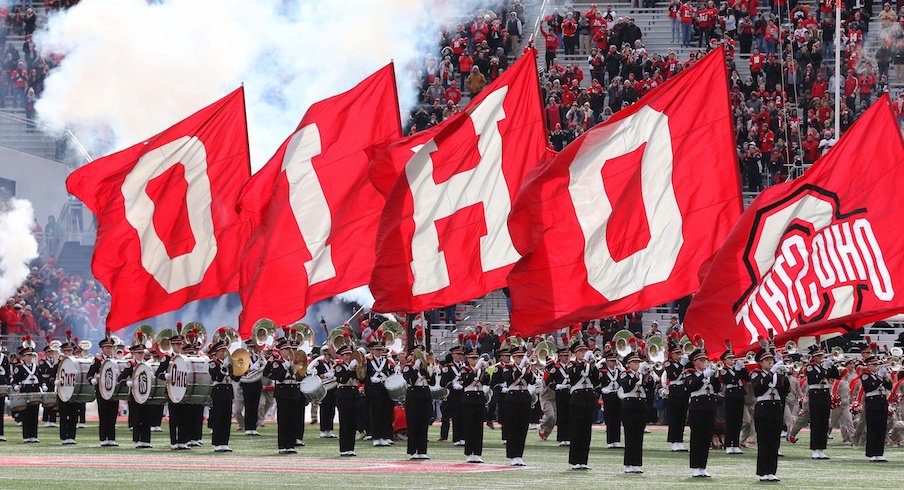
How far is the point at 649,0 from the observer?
41188 millimetres

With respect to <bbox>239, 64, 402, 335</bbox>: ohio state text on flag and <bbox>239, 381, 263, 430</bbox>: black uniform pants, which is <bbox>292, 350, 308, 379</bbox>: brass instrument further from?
<bbox>239, 381, 263, 430</bbox>: black uniform pants

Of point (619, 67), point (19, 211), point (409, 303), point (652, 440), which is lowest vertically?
point (652, 440)

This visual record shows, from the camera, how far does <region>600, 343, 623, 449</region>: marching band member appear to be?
22312mm

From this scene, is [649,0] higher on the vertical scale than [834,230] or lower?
higher

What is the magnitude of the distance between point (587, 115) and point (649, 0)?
562 centimetres

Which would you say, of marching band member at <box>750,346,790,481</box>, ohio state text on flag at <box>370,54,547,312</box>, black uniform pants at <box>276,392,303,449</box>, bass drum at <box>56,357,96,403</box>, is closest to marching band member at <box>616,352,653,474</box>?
marching band member at <box>750,346,790,481</box>

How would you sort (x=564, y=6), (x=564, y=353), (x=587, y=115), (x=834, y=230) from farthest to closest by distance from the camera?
1. (x=564, y=6)
2. (x=587, y=115)
3. (x=564, y=353)
4. (x=834, y=230)

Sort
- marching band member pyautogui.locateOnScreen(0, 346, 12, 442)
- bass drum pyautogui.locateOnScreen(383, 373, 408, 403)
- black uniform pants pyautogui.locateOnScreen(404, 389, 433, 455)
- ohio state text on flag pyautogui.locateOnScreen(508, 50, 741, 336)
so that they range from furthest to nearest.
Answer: marching band member pyautogui.locateOnScreen(0, 346, 12, 442), bass drum pyautogui.locateOnScreen(383, 373, 408, 403), black uniform pants pyautogui.locateOnScreen(404, 389, 433, 455), ohio state text on flag pyautogui.locateOnScreen(508, 50, 741, 336)

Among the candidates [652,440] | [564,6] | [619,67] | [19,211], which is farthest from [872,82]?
[19,211]

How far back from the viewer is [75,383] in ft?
83.3

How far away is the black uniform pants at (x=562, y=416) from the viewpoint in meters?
26.3

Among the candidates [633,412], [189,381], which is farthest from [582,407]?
[189,381]

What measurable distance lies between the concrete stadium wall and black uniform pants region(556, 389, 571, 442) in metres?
19.0

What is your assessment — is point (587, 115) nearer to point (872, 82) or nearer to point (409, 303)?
point (872, 82)
